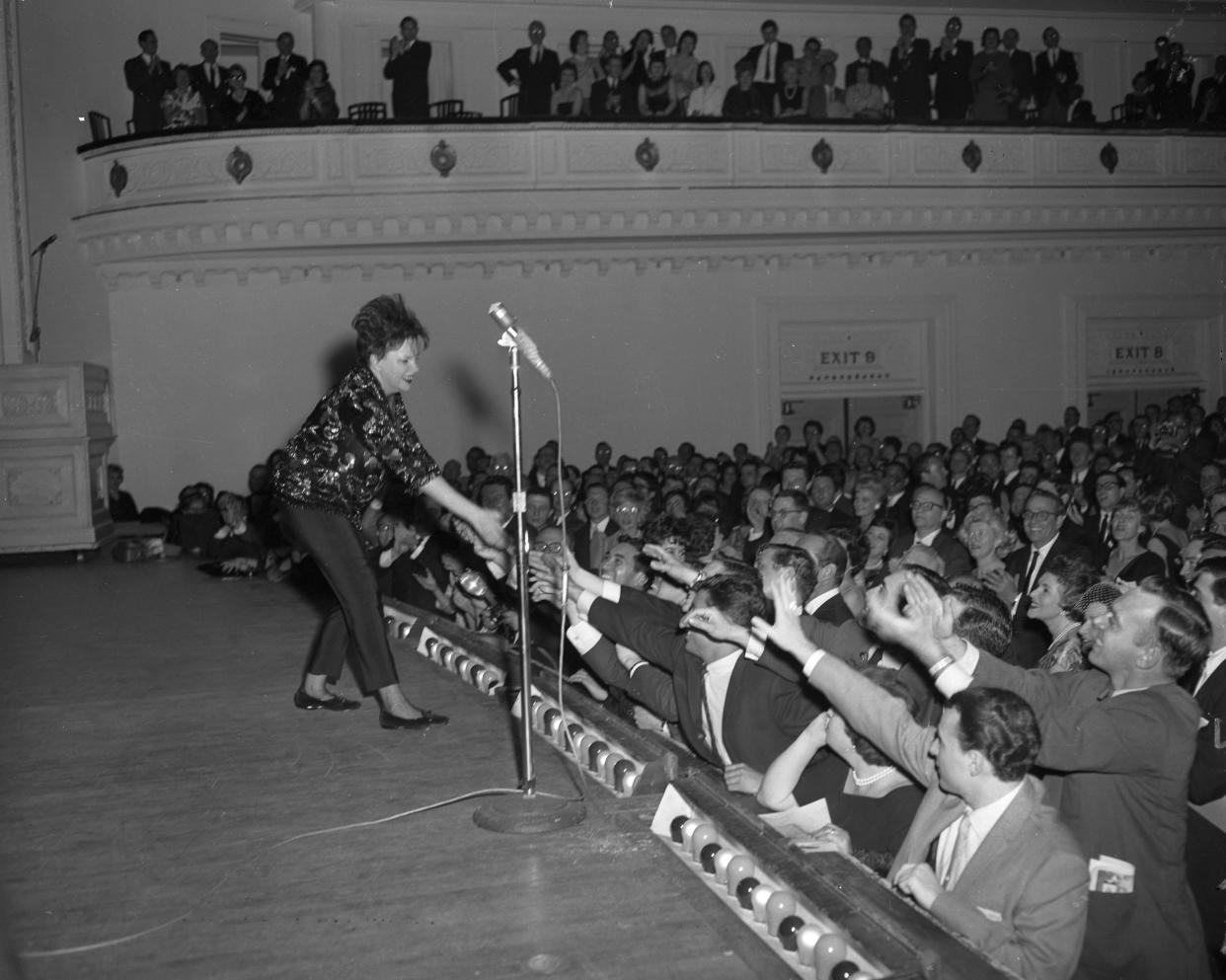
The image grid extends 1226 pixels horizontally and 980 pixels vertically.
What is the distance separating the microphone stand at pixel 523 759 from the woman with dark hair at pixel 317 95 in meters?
11.6

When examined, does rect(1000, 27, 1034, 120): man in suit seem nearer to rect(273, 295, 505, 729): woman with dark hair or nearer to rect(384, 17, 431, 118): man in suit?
rect(384, 17, 431, 118): man in suit

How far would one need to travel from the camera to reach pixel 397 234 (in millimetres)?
14250

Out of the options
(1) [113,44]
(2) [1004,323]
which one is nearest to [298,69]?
(1) [113,44]

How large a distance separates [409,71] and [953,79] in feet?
21.3

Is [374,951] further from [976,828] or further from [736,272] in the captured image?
[736,272]

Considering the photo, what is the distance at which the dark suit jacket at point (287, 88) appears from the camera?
1463 centimetres

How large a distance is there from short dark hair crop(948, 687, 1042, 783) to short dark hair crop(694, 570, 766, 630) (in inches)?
43.1

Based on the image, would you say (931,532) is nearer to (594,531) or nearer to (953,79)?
(594,531)

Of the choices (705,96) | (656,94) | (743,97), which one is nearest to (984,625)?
(656,94)

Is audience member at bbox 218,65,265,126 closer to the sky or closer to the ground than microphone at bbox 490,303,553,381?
closer to the sky

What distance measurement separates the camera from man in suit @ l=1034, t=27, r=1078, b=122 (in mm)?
16766

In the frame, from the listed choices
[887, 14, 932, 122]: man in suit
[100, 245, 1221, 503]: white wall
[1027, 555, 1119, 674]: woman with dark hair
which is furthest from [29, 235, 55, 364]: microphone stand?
[1027, 555, 1119, 674]: woman with dark hair

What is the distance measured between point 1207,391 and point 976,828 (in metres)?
16.4

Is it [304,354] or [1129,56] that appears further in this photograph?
[1129,56]
